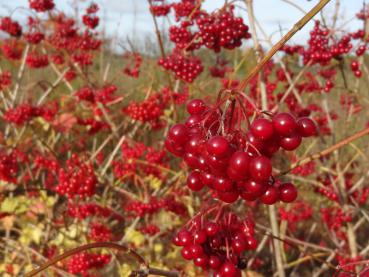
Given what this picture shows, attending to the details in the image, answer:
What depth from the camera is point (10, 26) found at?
4.24 meters

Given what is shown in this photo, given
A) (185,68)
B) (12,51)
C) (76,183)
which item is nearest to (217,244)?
(185,68)

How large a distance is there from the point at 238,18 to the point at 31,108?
1985 mm

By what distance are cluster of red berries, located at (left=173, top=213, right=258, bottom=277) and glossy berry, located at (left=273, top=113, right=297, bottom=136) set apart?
17.7 inches

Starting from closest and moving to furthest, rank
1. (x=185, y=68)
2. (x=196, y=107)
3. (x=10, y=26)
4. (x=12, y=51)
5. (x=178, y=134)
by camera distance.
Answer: (x=178, y=134) < (x=196, y=107) < (x=185, y=68) < (x=10, y=26) < (x=12, y=51)

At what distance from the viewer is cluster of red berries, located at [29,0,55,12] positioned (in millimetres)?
4074

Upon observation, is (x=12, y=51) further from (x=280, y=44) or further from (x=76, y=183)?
(x=280, y=44)

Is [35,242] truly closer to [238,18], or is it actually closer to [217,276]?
[238,18]

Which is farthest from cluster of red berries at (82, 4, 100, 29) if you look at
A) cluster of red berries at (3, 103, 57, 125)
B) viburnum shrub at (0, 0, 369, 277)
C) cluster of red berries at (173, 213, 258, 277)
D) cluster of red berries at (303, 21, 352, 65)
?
cluster of red berries at (173, 213, 258, 277)

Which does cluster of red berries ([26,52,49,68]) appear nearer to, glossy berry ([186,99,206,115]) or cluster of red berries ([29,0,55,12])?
cluster of red berries ([29,0,55,12])

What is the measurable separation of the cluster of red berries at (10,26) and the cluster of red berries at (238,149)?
11.1 feet

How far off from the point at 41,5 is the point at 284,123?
3.44 meters

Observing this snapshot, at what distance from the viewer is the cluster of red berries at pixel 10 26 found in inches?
167

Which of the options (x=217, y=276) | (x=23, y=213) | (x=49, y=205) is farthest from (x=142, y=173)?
(x=217, y=276)

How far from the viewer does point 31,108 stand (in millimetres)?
3863
